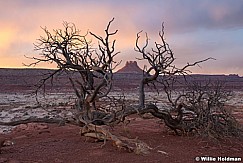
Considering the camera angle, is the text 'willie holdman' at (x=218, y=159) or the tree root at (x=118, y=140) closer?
the text 'willie holdman' at (x=218, y=159)

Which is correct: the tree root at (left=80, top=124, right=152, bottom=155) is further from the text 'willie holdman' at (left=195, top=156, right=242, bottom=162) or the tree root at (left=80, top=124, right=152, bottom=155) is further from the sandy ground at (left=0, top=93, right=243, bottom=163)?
the text 'willie holdman' at (left=195, top=156, right=242, bottom=162)

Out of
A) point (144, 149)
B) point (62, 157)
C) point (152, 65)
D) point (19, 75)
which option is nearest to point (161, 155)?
point (144, 149)

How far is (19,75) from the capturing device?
6512 cm

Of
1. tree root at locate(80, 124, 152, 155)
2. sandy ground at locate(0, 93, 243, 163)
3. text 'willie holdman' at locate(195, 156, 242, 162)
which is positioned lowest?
text 'willie holdman' at locate(195, 156, 242, 162)

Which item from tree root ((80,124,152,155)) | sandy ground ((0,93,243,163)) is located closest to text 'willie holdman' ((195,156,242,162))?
sandy ground ((0,93,243,163))

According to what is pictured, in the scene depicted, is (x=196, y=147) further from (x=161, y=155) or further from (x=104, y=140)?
(x=104, y=140)

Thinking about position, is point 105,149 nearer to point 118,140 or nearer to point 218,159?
point 118,140

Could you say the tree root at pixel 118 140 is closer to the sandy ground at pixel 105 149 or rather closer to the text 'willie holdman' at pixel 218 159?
the sandy ground at pixel 105 149

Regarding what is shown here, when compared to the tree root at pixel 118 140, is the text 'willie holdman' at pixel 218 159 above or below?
below

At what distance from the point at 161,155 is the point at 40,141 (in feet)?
12.0

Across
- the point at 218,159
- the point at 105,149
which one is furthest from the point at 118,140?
the point at 218,159

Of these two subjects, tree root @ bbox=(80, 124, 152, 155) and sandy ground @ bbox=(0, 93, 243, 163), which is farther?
tree root @ bbox=(80, 124, 152, 155)

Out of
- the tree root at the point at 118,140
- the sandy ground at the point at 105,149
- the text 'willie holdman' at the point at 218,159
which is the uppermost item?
the tree root at the point at 118,140

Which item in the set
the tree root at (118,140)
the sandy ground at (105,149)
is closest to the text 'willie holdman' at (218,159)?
the sandy ground at (105,149)
